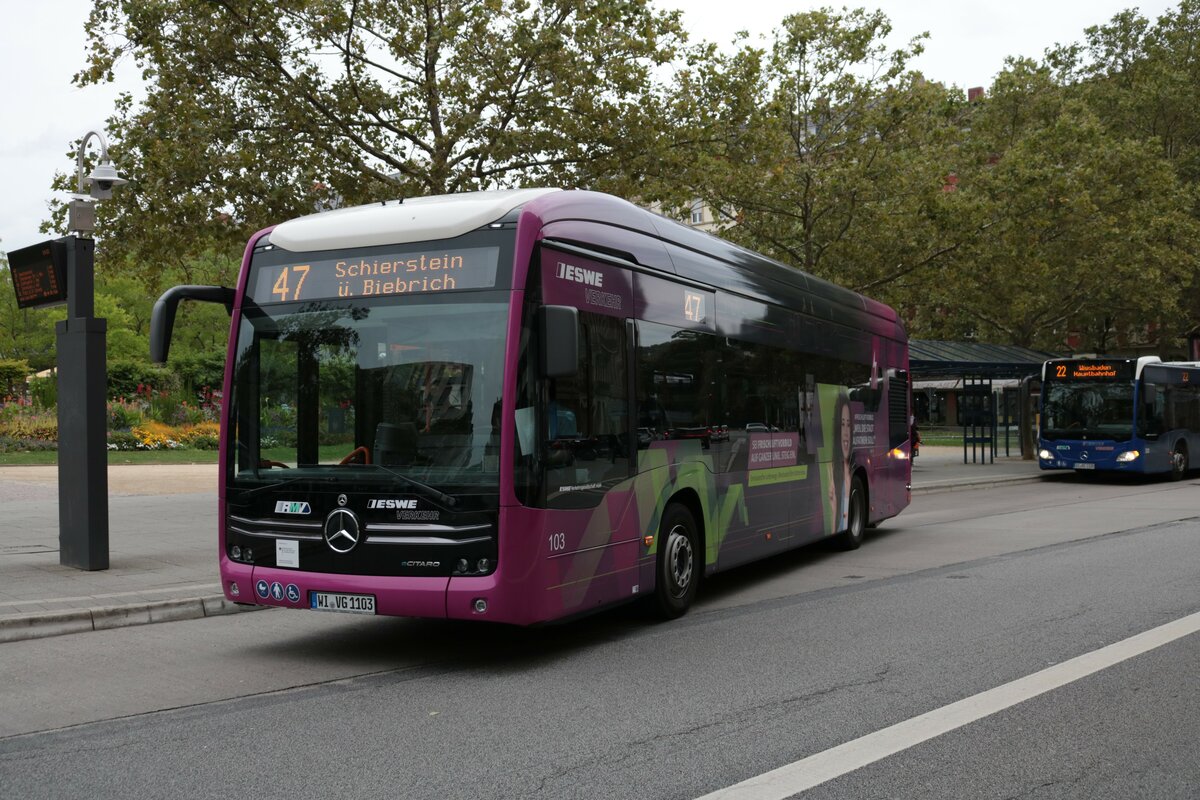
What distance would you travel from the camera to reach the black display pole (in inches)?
432

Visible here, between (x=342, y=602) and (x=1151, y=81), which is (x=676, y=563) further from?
(x=1151, y=81)

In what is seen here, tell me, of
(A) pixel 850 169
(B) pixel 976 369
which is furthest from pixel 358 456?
(B) pixel 976 369

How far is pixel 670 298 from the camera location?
8.92m

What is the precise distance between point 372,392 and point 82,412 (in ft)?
16.7

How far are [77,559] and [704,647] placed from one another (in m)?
6.61

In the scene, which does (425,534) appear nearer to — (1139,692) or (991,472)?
(1139,692)

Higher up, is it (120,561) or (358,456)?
(358,456)

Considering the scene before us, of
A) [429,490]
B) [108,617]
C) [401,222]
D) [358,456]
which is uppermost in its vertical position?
[401,222]

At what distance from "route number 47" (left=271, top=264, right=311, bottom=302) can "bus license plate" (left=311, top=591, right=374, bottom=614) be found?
6.32 feet

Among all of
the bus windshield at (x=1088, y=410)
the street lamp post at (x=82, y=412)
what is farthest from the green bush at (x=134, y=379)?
the street lamp post at (x=82, y=412)

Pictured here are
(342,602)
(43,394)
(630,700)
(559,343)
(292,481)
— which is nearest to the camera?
(630,700)

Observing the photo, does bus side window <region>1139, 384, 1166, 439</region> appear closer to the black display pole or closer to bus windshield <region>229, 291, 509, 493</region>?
the black display pole

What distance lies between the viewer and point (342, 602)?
7199 millimetres

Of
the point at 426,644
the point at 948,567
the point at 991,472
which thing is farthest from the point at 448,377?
the point at 991,472
